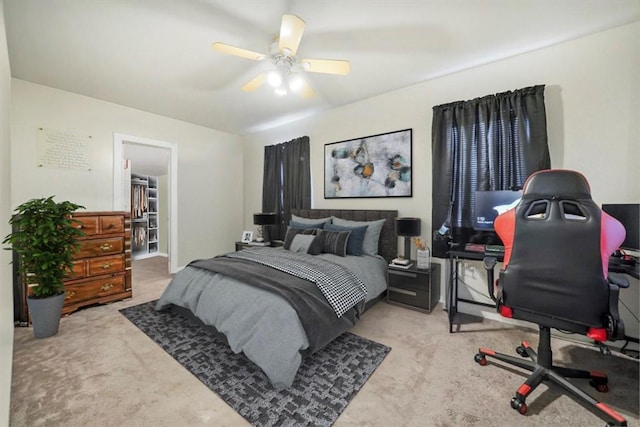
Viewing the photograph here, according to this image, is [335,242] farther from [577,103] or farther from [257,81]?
[577,103]

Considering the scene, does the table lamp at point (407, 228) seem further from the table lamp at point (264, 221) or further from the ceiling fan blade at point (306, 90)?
the table lamp at point (264, 221)

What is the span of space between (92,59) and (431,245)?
13.6 feet

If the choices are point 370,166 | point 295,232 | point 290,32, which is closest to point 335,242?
point 295,232

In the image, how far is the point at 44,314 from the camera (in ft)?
7.30

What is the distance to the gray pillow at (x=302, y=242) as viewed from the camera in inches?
123

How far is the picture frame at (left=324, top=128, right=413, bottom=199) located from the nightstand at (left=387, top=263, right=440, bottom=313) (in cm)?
98

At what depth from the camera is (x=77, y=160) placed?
326 cm

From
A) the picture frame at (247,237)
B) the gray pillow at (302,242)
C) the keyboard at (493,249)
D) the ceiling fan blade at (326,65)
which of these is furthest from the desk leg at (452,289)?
the picture frame at (247,237)

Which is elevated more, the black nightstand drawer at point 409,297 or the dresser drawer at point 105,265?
the dresser drawer at point 105,265

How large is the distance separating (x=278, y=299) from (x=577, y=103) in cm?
311

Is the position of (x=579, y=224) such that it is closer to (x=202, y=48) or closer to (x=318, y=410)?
(x=318, y=410)

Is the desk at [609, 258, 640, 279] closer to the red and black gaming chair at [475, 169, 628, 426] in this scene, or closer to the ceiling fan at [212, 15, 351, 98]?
the red and black gaming chair at [475, 169, 628, 426]

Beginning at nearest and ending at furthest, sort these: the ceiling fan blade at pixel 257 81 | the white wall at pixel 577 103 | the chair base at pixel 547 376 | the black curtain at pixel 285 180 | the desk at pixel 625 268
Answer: the chair base at pixel 547 376, the desk at pixel 625 268, the white wall at pixel 577 103, the ceiling fan blade at pixel 257 81, the black curtain at pixel 285 180

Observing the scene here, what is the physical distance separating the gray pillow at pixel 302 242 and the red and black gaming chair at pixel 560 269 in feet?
6.50
